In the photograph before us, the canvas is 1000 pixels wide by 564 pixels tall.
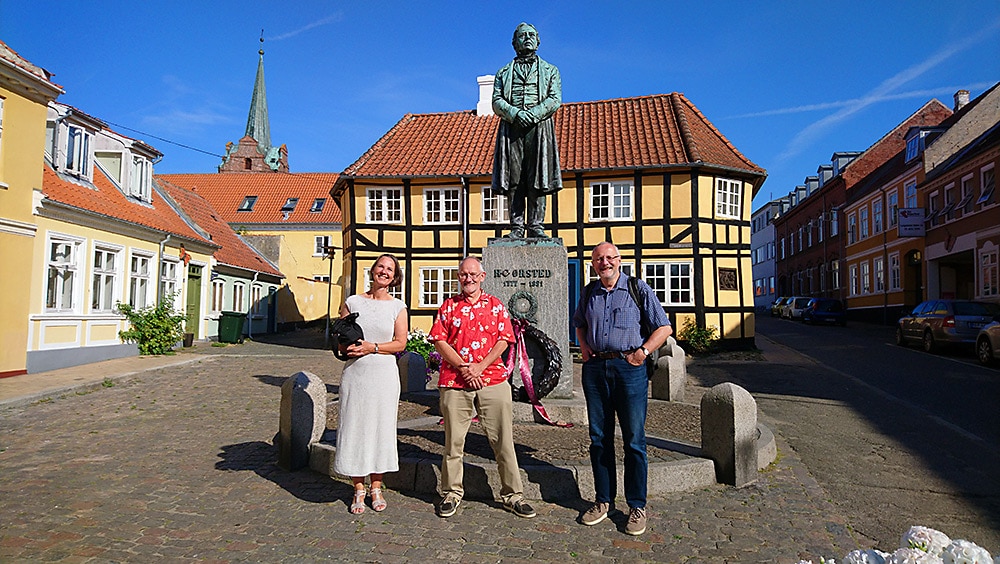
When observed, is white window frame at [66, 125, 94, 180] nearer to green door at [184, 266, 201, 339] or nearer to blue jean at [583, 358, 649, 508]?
green door at [184, 266, 201, 339]

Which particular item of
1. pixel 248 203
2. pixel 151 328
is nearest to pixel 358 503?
pixel 151 328

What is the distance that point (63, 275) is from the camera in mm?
A: 14156

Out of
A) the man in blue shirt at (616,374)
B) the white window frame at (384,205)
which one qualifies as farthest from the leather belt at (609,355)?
the white window frame at (384,205)

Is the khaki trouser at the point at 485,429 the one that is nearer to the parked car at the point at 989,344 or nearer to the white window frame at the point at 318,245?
the parked car at the point at 989,344

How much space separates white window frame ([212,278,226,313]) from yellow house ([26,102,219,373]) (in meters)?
2.26

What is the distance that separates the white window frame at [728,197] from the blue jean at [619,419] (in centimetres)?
1689

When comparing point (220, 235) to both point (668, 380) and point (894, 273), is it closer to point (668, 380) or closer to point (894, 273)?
point (668, 380)

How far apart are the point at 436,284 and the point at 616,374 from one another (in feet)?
56.8

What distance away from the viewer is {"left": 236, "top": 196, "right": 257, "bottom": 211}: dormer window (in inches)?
1494

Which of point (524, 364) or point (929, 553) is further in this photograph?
point (524, 364)

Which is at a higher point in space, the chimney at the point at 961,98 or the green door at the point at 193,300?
the chimney at the point at 961,98

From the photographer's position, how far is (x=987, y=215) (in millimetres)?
22375

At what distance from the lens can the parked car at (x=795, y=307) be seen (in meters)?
34.7

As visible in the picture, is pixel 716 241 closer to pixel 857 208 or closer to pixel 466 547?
pixel 466 547
